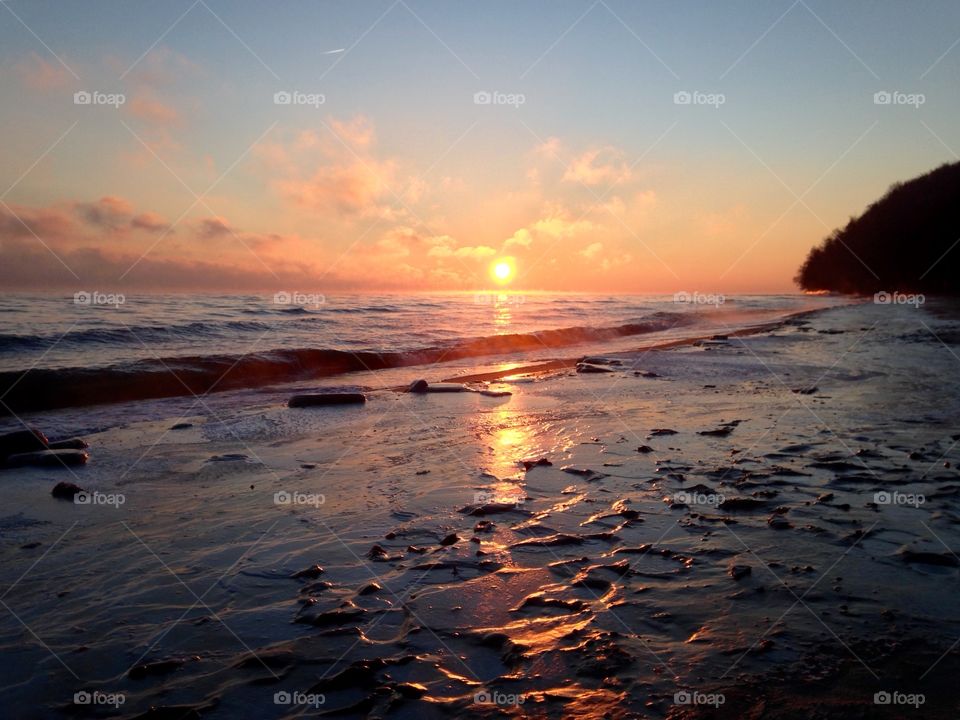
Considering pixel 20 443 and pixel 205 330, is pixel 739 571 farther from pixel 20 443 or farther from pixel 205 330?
pixel 205 330

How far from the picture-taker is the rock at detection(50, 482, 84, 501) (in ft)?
19.8

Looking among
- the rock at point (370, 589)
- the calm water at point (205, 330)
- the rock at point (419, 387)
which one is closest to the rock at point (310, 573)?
the rock at point (370, 589)

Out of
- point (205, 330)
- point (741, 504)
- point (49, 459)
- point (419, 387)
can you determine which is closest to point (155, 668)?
point (741, 504)

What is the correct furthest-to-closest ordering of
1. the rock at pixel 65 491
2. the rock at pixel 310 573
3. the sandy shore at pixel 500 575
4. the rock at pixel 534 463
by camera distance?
the rock at pixel 534 463 < the rock at pixel 65 491 < the rock at pixel 310 573 < the sandy shore at pixel 500 575

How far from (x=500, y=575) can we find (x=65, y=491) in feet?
15.7

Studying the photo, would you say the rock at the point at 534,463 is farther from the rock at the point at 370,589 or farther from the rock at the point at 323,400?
Answer: the rock at the point at 323,400

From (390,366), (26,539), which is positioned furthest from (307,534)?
(390,366)

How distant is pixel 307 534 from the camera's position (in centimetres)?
479

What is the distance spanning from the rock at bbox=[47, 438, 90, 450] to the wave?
525cm

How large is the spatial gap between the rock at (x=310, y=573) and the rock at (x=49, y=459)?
193 inches

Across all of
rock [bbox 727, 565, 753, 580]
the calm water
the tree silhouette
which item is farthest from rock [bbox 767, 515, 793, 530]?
the tree silhouette

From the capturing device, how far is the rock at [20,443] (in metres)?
7.84

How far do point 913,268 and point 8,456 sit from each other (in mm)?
69449

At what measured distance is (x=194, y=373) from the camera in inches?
629
